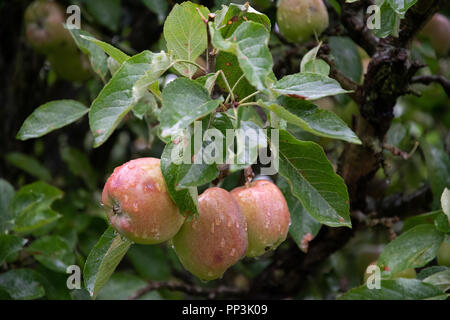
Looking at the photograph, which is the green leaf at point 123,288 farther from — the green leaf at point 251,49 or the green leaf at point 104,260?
the green leaf at point 251,49

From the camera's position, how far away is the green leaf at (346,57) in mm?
1293

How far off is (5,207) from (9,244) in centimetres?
18

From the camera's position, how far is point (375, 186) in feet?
5.34

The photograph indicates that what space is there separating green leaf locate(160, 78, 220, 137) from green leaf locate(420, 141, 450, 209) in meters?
0.72

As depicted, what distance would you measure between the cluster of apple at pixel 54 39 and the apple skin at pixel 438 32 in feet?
3.32

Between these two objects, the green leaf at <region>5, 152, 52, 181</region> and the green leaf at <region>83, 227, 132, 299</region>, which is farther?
the green leaf at <region>5, 152, 52, 181</region>

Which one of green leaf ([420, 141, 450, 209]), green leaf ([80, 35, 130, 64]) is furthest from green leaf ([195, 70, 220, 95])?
green leaf ([420, 141, 450, 209])

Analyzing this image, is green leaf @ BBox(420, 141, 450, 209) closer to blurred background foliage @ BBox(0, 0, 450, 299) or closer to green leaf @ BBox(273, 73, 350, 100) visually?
blurred background foliage @ BBox(0, 0, 450, 299)

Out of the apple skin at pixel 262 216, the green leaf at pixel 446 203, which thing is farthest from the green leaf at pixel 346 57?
the apple skin at pixel 262 216

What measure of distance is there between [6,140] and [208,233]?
1157 mm

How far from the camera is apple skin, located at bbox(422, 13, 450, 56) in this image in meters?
1.53

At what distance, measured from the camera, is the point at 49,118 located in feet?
3.67

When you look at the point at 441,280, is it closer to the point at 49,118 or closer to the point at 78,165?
the point at 49,118

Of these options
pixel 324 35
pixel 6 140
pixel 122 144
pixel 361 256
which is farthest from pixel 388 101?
pixel 122 144
